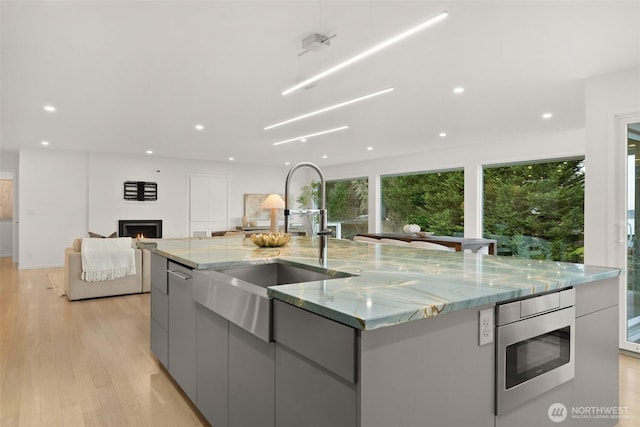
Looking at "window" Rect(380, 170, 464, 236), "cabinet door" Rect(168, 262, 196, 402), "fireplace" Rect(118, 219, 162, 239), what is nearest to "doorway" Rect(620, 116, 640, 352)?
"cabinet door" Rect(168, 262, 196, 402)

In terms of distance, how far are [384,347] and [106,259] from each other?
5.01m

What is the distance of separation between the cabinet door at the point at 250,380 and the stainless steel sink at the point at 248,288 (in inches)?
3.4

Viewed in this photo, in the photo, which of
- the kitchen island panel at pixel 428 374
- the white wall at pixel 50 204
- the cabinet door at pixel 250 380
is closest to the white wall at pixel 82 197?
the white wall at pixel 50 204

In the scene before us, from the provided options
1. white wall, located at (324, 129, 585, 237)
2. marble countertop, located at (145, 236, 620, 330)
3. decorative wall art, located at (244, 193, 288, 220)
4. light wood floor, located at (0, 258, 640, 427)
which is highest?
white wall, located at (324, 129, 585, 237)

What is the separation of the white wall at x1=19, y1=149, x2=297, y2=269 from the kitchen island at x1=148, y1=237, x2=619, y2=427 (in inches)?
302

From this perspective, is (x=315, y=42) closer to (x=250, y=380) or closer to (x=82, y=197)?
(x=250, y=380)

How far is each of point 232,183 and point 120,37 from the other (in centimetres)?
778

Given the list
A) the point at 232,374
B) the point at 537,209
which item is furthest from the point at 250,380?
the point at 537,209

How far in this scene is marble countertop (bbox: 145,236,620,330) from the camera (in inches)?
44.7

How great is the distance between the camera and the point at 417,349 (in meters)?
1.19

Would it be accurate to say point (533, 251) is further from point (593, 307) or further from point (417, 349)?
point (417, 349)

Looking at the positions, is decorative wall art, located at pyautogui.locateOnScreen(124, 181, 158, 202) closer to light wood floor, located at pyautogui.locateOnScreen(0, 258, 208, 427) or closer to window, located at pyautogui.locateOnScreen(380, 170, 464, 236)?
light wood floor, located at pyautogui.locateOnScreen(0, 258, 208, 427)

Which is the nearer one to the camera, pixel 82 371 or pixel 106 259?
pixel 82 371

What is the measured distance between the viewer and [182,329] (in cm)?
236
